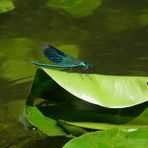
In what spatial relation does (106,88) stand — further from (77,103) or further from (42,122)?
(42,122)

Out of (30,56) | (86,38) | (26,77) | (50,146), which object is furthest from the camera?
(86,38)

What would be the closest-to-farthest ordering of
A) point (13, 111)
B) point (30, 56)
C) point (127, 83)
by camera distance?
point (127, 83)
point (13, 111)
point (30, 56)

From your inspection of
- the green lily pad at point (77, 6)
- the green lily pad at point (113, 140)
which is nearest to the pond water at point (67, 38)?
the green lily pad at point (77, 6)

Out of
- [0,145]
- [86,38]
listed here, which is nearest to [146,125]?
[0,145]

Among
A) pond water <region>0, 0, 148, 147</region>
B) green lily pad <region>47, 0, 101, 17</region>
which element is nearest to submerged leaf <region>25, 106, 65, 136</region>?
pond water <region>0, 0, 148, 147</region>

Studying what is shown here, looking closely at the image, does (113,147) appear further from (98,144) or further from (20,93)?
(20,93)

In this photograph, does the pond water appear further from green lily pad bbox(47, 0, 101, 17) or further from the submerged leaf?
the submerged leaf
